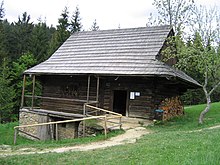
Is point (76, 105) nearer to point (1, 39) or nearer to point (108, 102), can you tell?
point (108, 102)

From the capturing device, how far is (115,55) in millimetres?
17234

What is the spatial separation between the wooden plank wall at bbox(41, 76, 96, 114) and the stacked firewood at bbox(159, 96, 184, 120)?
414 centimetres

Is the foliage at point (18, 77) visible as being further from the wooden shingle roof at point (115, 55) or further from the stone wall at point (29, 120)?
the stone wall at point (29, 120)

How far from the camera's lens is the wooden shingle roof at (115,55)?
49.9 feet

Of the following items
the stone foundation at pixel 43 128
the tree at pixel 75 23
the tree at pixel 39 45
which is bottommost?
the stone foundation at pixel 43 128

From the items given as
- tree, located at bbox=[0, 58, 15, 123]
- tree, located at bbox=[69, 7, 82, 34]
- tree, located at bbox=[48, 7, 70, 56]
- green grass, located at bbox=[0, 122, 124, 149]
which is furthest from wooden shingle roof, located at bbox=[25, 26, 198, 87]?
tree, located at bbox=[69, 7, 82, 34]

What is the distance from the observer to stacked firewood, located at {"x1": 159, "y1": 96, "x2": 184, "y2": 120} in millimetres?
15961

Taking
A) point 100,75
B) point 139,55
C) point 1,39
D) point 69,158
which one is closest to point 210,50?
point 139,55

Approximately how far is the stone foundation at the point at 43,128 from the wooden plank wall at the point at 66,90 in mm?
1144

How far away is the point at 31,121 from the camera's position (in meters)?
17.8

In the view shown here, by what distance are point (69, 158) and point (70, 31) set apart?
3254cm

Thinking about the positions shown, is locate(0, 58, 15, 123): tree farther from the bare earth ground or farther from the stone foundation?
the bare earth ground

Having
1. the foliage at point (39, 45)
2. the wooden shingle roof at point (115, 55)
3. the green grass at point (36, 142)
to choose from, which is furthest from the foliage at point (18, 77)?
the wooden shingle roof at point (115, 55)

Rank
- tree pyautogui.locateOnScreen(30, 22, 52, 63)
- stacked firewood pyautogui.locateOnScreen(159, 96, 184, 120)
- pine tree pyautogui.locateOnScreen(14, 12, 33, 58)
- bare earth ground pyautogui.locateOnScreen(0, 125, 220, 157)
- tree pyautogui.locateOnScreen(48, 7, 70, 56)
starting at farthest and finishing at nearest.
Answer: pine tree pyautogui.locateOnScreen(14, 12, 33, 58) → tree pyautogui.locateOnScreen(30, 22, 52, 63) → tree pyautogui.locateOnScreen(48, 7, 70, 56) → stacked firewood pyautogui.locateOnScreen(159, 96, 184, 120) → bare earth ground pyautogui.locateOnScreen(0, 125, 220, 157)
